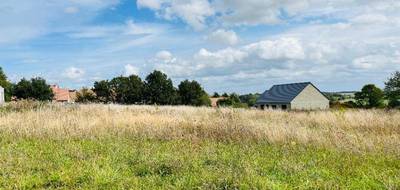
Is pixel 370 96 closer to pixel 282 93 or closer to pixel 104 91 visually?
pixel 282 93

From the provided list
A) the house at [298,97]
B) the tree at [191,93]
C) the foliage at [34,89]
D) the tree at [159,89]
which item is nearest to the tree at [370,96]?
the house at [298,97]

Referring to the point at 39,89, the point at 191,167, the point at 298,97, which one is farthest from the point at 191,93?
the point at 191,167

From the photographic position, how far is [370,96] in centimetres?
6456

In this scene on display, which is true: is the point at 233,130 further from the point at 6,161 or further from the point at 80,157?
the point at 6,161

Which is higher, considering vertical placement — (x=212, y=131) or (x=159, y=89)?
(x=159, y=89)

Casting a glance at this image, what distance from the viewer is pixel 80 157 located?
8.57 meters

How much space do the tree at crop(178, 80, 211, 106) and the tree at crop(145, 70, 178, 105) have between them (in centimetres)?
230

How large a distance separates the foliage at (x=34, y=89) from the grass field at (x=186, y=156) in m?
66.1

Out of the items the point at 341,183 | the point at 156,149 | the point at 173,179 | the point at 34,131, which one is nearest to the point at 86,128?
the point at 34,131

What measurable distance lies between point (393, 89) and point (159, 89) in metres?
33.5

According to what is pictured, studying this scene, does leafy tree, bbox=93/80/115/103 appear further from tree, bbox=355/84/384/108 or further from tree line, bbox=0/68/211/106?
tree, bbox=355/84/384/108

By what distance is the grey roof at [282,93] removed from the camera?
2489 inches

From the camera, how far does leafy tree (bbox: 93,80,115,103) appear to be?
72.4m

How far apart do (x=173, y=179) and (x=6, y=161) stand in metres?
3.50
